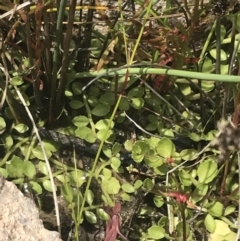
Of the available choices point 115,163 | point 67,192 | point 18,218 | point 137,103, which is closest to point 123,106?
point 137,103

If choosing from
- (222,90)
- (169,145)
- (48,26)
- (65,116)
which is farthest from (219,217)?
(48,26)

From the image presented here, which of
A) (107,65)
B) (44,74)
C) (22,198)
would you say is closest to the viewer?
(22,198)

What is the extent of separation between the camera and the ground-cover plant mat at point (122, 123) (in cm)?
116

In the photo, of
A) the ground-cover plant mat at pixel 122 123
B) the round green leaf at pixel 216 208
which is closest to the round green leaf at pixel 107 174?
the ground-cover plant mat at pixel 122 123

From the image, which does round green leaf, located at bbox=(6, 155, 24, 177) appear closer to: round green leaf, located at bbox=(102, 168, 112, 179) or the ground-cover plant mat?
the ground-cover plant mat

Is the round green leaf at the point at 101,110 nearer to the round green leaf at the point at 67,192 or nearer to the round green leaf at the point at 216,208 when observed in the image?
the round green leaf at the point at 67,192

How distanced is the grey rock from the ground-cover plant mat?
0.22 feet

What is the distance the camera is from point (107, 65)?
1312 millimetres

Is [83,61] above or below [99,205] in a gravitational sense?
above

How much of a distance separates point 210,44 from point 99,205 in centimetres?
47

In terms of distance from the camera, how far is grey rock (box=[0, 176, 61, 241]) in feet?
3.44

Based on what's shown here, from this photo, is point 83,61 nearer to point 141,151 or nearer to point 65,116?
point 65,116

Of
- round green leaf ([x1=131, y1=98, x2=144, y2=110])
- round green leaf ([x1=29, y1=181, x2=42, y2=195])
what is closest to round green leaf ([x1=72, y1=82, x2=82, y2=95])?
round green leaf ([x1=131, y1=98, x2=144, y2=110])

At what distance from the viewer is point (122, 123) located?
130 centimetres
